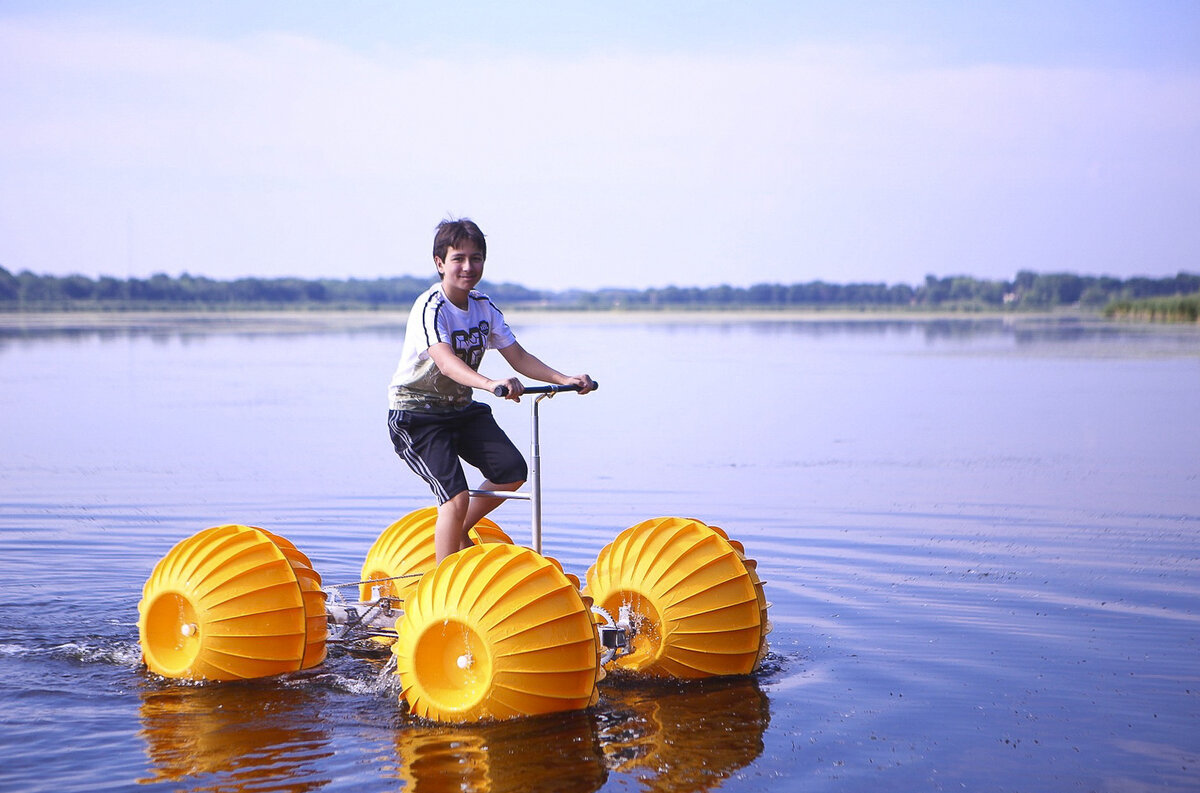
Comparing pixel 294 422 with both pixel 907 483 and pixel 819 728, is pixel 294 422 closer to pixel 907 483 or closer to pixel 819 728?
pixel 907 483

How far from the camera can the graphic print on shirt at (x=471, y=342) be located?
20.1 feet

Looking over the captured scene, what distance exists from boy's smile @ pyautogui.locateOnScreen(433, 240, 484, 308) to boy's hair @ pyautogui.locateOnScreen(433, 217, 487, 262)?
17 mm

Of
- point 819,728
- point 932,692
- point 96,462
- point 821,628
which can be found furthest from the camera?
point 96,462

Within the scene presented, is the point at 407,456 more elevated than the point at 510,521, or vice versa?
the point at 407,456

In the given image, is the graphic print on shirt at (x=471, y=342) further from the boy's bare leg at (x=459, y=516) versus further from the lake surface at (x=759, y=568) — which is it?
the lake surface at (x=759, y=568)

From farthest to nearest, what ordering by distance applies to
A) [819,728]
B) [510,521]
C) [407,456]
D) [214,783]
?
[510,521] < [407,456] < [819,728] < [214,783]

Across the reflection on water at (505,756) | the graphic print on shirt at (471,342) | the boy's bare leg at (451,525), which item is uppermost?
the graphic print on shirt at (471,342)

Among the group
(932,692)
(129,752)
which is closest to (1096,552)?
(932,692)

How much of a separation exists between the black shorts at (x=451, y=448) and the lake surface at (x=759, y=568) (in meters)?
1.01

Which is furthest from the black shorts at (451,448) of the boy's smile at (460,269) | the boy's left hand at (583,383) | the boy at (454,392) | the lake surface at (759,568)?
the lake surface at (759,568)

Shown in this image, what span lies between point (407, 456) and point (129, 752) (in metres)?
1.92

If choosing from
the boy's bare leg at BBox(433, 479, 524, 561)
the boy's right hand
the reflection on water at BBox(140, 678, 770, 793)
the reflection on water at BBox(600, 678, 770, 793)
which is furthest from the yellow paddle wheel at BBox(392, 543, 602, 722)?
the boy's bare leg at BBox(433, 479, 524, 561)

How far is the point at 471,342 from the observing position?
6.20m

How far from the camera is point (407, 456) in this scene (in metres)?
6.38
